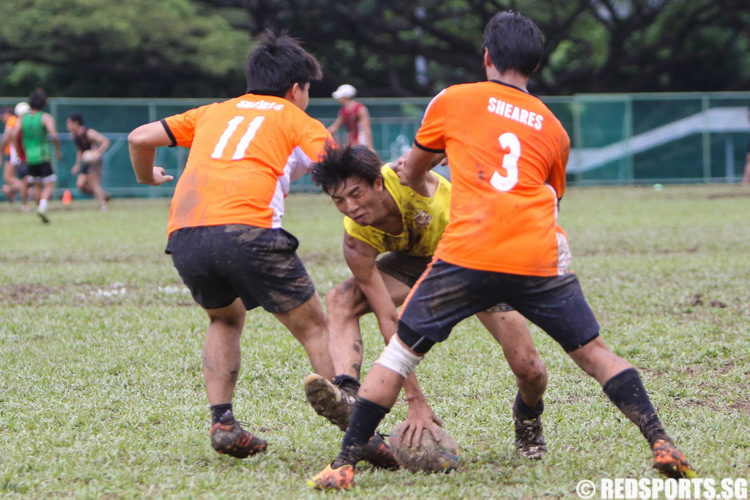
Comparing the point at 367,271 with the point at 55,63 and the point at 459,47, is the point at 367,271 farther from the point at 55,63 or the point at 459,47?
the point at 459,47

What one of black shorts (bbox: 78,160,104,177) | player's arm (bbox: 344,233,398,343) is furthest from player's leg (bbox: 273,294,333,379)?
black shorts (bbox: 78,160,104,177)

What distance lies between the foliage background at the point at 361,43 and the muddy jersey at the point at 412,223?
2110cm

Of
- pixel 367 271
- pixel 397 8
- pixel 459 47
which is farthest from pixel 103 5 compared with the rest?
pixel 367 271

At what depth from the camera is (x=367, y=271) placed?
3.91 m

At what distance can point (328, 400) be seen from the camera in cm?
333

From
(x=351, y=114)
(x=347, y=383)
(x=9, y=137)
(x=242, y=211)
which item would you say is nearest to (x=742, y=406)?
(x=347, y=383)

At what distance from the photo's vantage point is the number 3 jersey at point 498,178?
3.02 meters

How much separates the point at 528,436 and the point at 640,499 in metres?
0.68

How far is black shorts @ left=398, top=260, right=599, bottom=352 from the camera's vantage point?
3035mm

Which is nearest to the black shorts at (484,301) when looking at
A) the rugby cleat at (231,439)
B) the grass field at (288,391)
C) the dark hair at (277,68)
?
the grass field at (288,391)

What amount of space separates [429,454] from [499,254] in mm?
890

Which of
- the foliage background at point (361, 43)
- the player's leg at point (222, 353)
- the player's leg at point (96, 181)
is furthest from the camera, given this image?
the foliage background at point (361, 43)

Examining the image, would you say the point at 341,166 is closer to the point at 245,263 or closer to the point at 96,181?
the point at 245,263

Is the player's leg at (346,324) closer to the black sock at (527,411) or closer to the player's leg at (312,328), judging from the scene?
the player's leg at (312,328)
